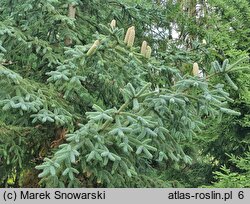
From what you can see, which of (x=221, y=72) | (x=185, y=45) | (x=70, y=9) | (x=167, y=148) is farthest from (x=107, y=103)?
(x=185, y=45)

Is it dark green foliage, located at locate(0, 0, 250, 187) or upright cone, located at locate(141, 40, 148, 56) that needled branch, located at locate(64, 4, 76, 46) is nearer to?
dark green foliage, located at locate(0, 0, 250, 187)

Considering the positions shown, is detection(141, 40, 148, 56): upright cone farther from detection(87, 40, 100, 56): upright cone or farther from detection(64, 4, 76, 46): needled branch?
detection(64, 4, 76, 46): needled branch

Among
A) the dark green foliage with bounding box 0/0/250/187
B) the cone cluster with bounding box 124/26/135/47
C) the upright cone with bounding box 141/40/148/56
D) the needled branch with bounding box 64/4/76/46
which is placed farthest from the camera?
the needled branch with bounding box 64/4/76/46

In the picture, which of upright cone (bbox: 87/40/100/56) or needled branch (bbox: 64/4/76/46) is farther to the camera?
needled branch (bbox: 64/4/76/46)

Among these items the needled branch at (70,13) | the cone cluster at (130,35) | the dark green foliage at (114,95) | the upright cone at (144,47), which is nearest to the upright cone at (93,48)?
the dark green foliage at (114,95)

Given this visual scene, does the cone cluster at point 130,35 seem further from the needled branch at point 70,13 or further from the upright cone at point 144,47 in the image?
the needled branch at point 70,13

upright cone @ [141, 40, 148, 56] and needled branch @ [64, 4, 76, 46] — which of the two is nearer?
upright cone @ [141, 40, 148, 56]

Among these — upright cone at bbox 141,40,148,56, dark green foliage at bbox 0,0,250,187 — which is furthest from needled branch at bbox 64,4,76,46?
upright cone at bbox 141,40,148,56

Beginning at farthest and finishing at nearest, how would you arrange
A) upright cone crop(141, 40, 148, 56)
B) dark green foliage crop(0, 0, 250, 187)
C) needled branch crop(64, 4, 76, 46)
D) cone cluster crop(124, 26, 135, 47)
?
needled branch crop(64, 4, 76, 46) < upright cone crop(141, 40, 148, 56) < cone cluster crop(124, 26, 135, 47) < dark green foliage crop(0, 0, 250, 187)

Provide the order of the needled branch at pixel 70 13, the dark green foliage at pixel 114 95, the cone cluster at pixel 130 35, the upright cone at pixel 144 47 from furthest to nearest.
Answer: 1. the needled branch at pixel 70 13
2. the upright cone at pixel 144 47
3. the cone cluster at pixel 130 35
4. the dark green foliage at pixel 114 95

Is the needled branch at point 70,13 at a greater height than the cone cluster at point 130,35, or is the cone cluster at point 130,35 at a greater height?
→ the needled branch at point 70,13

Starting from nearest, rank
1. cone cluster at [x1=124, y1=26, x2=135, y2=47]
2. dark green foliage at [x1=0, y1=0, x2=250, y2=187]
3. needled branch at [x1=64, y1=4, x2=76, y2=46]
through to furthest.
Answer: dark green foliage at [x1=0, y1=0, x2=250, y2=187] < cone cluster at [x1=124, y1=26, x2=135, y2=47] < needled branch at [x1=64, y1=4, x2=76, y2=46]

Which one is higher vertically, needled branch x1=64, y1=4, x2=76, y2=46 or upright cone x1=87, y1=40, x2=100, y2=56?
needled branch x1=64, y1=4, x2=76, y2=46

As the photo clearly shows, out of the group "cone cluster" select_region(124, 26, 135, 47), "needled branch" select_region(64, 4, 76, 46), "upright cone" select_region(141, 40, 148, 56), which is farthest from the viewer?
"needled branch" select_region(64, 4, 76, 46)
